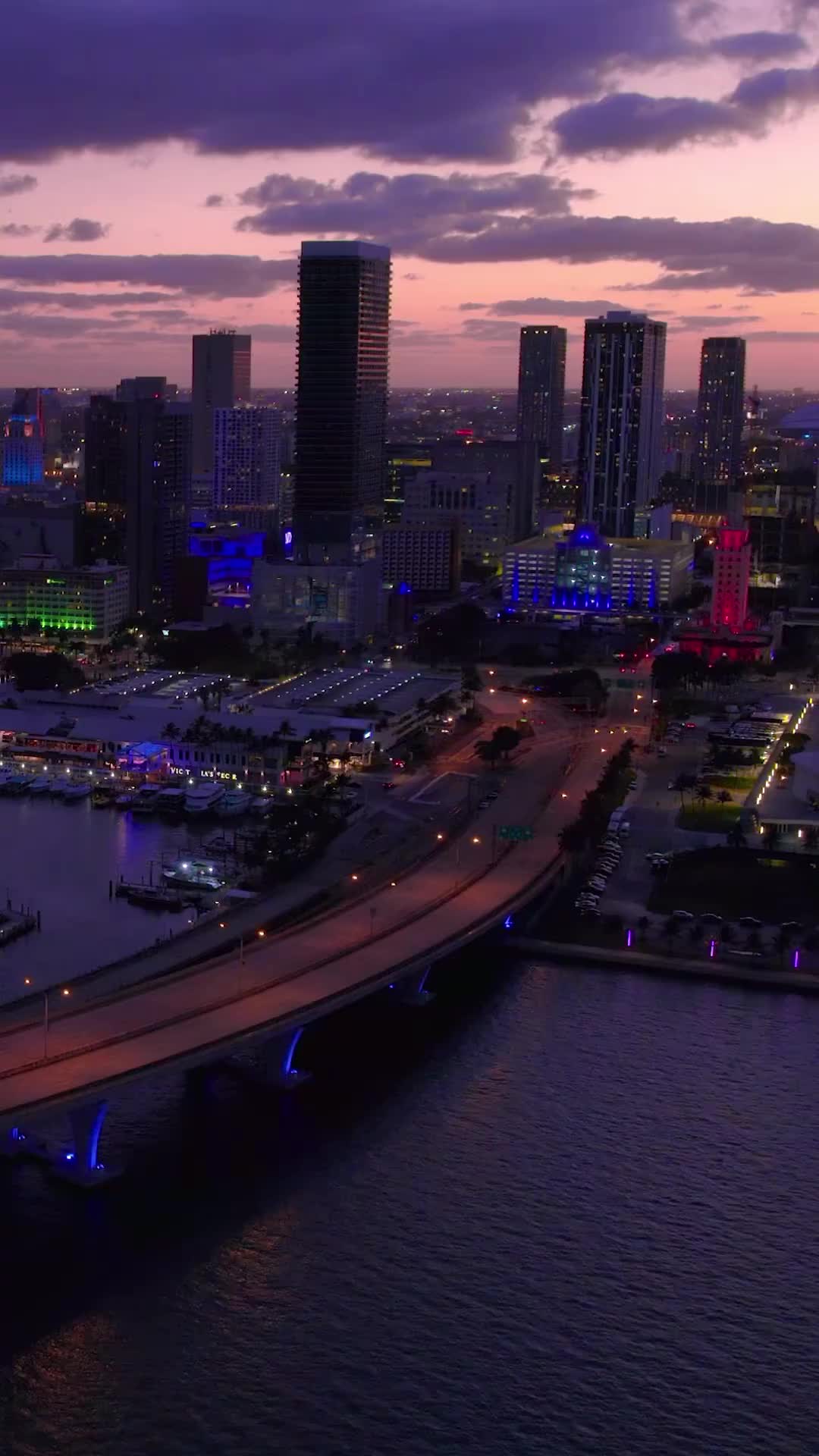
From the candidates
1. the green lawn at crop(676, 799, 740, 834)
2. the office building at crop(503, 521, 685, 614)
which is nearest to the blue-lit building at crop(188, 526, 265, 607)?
the office building at crop(503, 521, 685, 614)

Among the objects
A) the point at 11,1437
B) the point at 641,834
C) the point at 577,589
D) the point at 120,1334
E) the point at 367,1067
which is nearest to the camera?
the point at 11,1437

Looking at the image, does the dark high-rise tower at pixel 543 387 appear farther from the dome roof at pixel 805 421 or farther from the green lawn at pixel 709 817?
the green lawn at pixel 709 817

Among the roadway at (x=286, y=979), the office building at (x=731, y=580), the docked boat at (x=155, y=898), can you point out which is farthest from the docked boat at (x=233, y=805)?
the office building at (x=731, y=580)

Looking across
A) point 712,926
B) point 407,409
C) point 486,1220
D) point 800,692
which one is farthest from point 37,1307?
point 407,409

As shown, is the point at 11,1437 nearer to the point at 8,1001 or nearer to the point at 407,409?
the point at 8,1001

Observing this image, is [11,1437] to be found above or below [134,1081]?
below

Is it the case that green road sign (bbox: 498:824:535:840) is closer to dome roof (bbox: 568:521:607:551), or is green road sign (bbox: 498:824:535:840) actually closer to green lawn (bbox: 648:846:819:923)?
green lawn (bbox: 648:846:819:923)

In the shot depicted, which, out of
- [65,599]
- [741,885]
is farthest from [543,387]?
[741,885]
